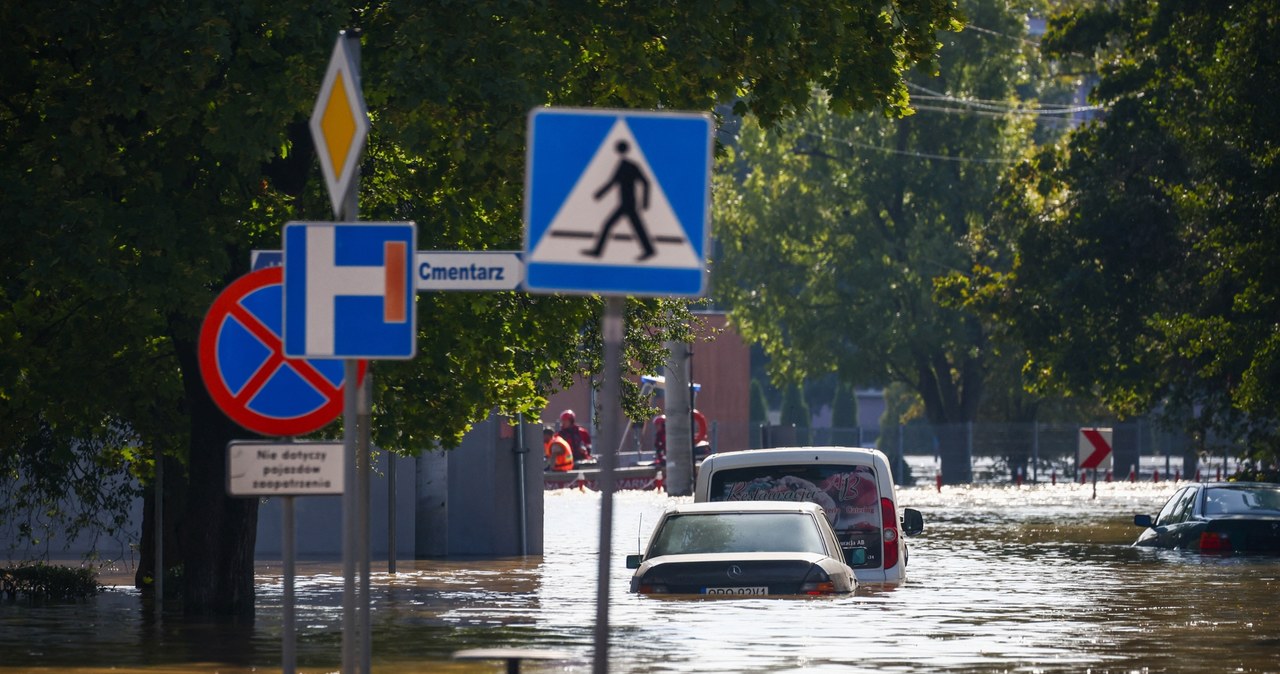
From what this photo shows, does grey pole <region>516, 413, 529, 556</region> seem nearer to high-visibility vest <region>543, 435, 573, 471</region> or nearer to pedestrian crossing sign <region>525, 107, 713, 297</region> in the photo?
pedestrian crossing sign <region>525, 107, 713, 297</region>

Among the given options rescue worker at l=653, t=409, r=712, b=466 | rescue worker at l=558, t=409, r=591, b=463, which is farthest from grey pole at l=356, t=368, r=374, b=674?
rescue worker at l=653, t=409, r=712, b=466

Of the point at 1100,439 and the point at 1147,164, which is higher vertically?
the point at 1147,164

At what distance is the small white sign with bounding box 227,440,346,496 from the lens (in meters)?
9.64

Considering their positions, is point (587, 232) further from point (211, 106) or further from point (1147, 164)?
point (1147, 164)

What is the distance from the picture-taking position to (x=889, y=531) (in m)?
21.6

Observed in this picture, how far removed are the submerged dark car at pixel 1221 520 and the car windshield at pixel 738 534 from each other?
40.7 feet

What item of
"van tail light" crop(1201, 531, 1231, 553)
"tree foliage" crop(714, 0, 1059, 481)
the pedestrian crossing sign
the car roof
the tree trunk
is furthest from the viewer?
"tree foliage" crop(714, 0, 1059, 481)

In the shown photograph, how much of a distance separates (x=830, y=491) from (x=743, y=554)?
4.63 meters

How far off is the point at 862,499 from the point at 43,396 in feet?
25.0

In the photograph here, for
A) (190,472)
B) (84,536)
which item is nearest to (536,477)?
(84,536)

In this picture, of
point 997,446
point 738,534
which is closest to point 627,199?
point 738,534

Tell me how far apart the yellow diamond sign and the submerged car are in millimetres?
7625

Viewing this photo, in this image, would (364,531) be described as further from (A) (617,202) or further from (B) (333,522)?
(B) (333,522)

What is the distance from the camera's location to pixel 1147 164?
43281 millimetres
